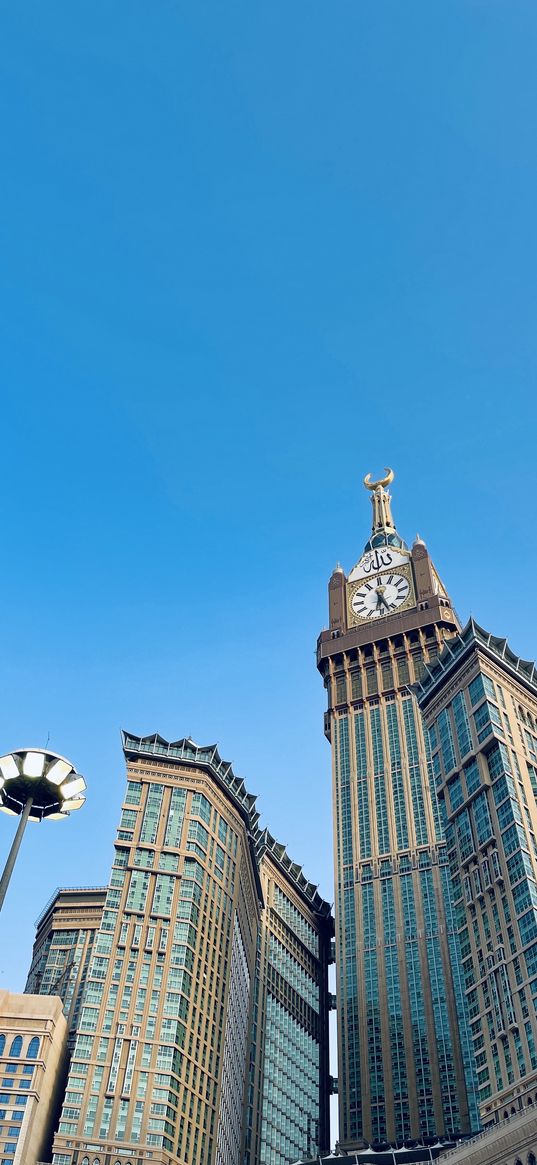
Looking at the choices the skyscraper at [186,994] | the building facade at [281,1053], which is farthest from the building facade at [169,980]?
the building facade at [281,1053]

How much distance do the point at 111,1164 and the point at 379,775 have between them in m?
87.3

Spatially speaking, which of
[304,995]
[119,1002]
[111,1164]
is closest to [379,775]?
[304,995]

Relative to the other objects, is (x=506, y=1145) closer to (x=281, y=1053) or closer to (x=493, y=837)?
(x=493, y=837)

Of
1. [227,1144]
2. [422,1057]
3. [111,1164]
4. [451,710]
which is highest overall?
[451,710]

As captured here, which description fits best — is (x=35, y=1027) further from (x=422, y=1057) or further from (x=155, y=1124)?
(x=422, y=1057)

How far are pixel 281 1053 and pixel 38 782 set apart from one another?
171 m

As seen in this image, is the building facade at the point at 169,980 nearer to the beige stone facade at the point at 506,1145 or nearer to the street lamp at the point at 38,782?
the beige stone facade at the point at 506,1145

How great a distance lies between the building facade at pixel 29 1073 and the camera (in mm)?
116875

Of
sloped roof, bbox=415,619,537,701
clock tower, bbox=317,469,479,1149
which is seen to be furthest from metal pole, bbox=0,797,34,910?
clock tower, bbox=317,469,479,1149

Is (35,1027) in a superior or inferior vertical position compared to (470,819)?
inferior

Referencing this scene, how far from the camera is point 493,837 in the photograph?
125 metres

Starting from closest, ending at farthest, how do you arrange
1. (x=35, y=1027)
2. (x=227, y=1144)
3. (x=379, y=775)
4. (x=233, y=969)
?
(x=35, y=1027) → (x=227, y=1144) → (x=233, y=969) → (x=379, y=775)

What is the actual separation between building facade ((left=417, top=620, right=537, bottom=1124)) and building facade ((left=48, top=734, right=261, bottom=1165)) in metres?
34.7

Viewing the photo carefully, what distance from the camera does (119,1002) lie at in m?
129
